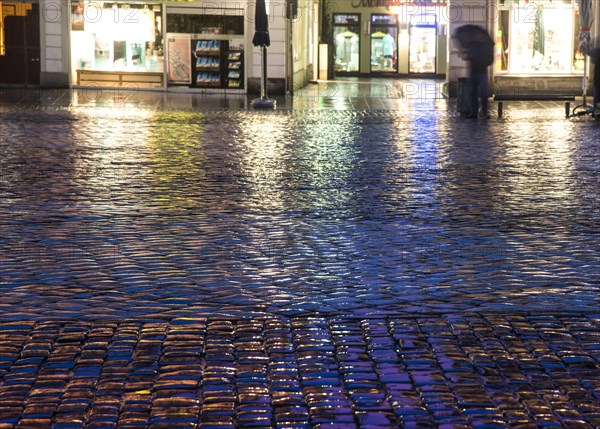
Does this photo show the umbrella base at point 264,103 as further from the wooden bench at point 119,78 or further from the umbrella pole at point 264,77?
the wooden bench at point 119,78

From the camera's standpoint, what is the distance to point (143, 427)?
4734mm

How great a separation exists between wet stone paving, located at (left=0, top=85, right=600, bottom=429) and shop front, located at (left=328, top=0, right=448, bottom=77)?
26077 millimetres

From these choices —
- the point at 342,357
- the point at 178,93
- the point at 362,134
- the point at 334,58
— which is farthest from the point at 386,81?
the point at 342,357

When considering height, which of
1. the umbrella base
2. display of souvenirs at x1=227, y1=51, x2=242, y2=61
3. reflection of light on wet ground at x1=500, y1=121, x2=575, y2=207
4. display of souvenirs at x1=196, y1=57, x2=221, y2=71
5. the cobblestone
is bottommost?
the cobblestone

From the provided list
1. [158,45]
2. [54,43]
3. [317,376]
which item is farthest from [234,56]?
[317,376]

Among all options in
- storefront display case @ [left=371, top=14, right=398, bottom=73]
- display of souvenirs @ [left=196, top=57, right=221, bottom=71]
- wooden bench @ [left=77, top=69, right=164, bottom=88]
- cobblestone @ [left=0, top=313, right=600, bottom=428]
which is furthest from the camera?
storefront display case @ [left=371, top=14, right=398, bottom=73]

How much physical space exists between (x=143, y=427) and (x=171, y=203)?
618 cm

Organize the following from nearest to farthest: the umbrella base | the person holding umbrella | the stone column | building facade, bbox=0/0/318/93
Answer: the person holding umbrella → the umbrella base → building facade, bbox=0/0/318/93 → the stone column

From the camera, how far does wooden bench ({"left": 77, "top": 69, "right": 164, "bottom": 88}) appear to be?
102ft

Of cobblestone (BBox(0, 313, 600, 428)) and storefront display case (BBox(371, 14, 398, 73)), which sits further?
storefront display case (BBox(371, 14, 398, 73))

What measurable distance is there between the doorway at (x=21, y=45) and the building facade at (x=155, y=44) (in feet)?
0.08

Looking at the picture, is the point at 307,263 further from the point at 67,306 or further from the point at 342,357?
the point at 342,357

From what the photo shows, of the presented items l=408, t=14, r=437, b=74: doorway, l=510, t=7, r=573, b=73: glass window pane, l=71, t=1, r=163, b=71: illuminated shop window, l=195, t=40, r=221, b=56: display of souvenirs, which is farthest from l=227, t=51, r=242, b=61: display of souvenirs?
l=408, t=14, r=437, b=74: doorway

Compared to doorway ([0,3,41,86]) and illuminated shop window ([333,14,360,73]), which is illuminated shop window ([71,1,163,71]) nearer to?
doorway ([0,3,41,86])
